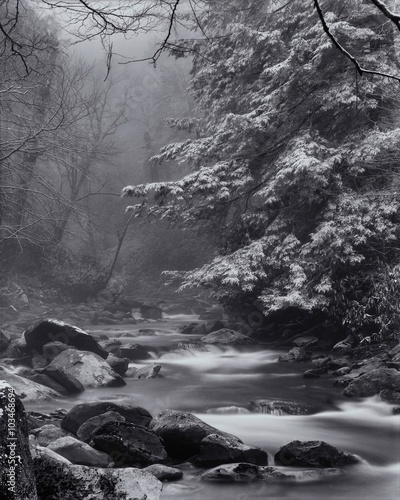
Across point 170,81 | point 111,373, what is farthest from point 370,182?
point 170,81

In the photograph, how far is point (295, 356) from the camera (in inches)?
444

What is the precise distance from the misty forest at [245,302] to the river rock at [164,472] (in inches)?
1.0

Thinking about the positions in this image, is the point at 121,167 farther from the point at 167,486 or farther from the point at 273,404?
the point at 167,486

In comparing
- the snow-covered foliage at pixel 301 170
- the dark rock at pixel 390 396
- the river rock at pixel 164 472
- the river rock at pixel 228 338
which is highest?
the snow-covered foliage at pixel 301 170

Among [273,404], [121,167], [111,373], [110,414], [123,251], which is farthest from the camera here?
[121,167]

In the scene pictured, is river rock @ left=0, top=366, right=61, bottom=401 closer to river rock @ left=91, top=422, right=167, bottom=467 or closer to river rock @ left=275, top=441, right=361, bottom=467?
river rock @ left=91, top=422, right=167, bottom=467

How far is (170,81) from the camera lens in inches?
1467

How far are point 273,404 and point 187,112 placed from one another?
27999 millimetres

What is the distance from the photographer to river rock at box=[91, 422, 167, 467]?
515cm

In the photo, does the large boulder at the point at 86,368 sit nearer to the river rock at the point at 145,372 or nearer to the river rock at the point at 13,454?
the river rock at the point at 145,372

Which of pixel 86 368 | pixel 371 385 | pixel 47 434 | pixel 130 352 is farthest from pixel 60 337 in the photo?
pixel 371 385

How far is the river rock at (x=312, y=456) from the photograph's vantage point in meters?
5.30

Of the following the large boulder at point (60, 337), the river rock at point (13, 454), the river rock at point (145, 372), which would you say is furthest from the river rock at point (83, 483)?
the large boulder at point (60, 337)

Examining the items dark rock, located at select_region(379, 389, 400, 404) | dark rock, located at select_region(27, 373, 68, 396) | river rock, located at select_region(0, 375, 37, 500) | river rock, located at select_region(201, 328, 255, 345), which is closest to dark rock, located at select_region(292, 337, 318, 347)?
river rock, located at select_region(201, 328, 255, 345)
